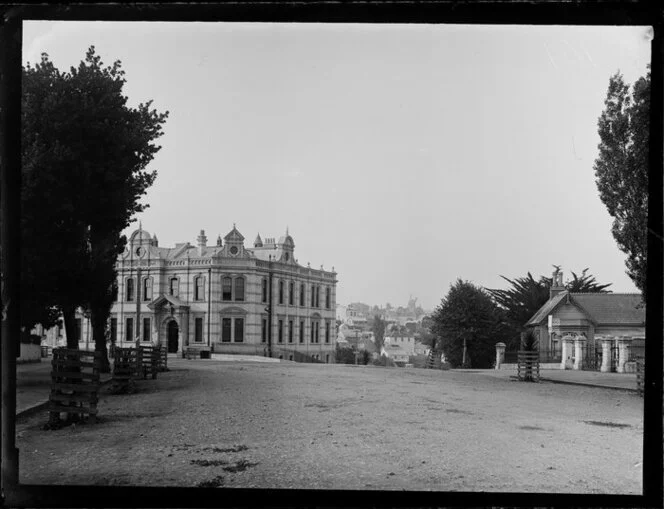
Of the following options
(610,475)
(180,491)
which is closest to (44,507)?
(180,491)

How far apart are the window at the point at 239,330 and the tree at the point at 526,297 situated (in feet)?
23.9

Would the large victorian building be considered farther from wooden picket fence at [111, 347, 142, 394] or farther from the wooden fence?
wooden picket fence at [111, 347, 142, 394]

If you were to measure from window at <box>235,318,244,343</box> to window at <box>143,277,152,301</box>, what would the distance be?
2.13 m

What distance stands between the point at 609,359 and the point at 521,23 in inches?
759

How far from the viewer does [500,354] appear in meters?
22.4

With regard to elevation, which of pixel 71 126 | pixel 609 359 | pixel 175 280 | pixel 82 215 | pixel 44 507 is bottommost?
pixel 609 359

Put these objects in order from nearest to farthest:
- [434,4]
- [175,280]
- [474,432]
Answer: [434,4], [474,432], [175,280]

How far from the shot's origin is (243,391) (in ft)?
42.0

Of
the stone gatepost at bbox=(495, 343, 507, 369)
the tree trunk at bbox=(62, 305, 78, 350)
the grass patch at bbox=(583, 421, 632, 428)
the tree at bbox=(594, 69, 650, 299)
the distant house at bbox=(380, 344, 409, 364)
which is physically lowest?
the distant house at bbox=(380, 344, 409, 364)

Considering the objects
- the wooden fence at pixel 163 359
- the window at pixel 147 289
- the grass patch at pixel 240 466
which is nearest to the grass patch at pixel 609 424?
the grass patch at pixel 240 466

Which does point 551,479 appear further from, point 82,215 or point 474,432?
point 82,215

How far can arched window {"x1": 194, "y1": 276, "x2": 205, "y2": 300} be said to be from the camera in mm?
11906

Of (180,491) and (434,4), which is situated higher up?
(434,4)

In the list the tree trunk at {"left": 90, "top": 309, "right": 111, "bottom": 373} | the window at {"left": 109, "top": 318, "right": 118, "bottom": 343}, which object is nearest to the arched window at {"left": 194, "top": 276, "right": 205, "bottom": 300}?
the window at {"left": 109, "top": 318, "right": 118, "bottom": 343}
